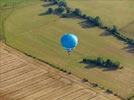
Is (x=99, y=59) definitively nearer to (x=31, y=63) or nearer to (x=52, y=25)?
(x=31, y=63)

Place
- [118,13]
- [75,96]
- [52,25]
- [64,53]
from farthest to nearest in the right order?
1. [118,13]
2. [52,25]
3. [64,53]
4. [75,96]

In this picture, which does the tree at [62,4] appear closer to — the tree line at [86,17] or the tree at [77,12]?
the tree line at [86,17]

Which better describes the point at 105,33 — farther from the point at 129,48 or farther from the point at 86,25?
the point at 129,48

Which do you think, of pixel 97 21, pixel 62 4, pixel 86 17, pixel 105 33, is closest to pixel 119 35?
pixel 105 33

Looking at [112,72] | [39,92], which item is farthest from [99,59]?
[39,92]

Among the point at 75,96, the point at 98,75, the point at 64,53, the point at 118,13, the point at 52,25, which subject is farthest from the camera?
the point at 118,13

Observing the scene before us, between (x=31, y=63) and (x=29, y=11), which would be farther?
(x=29, y=11)

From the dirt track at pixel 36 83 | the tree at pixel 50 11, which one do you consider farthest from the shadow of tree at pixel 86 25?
the dirt track at pixel 36 83
